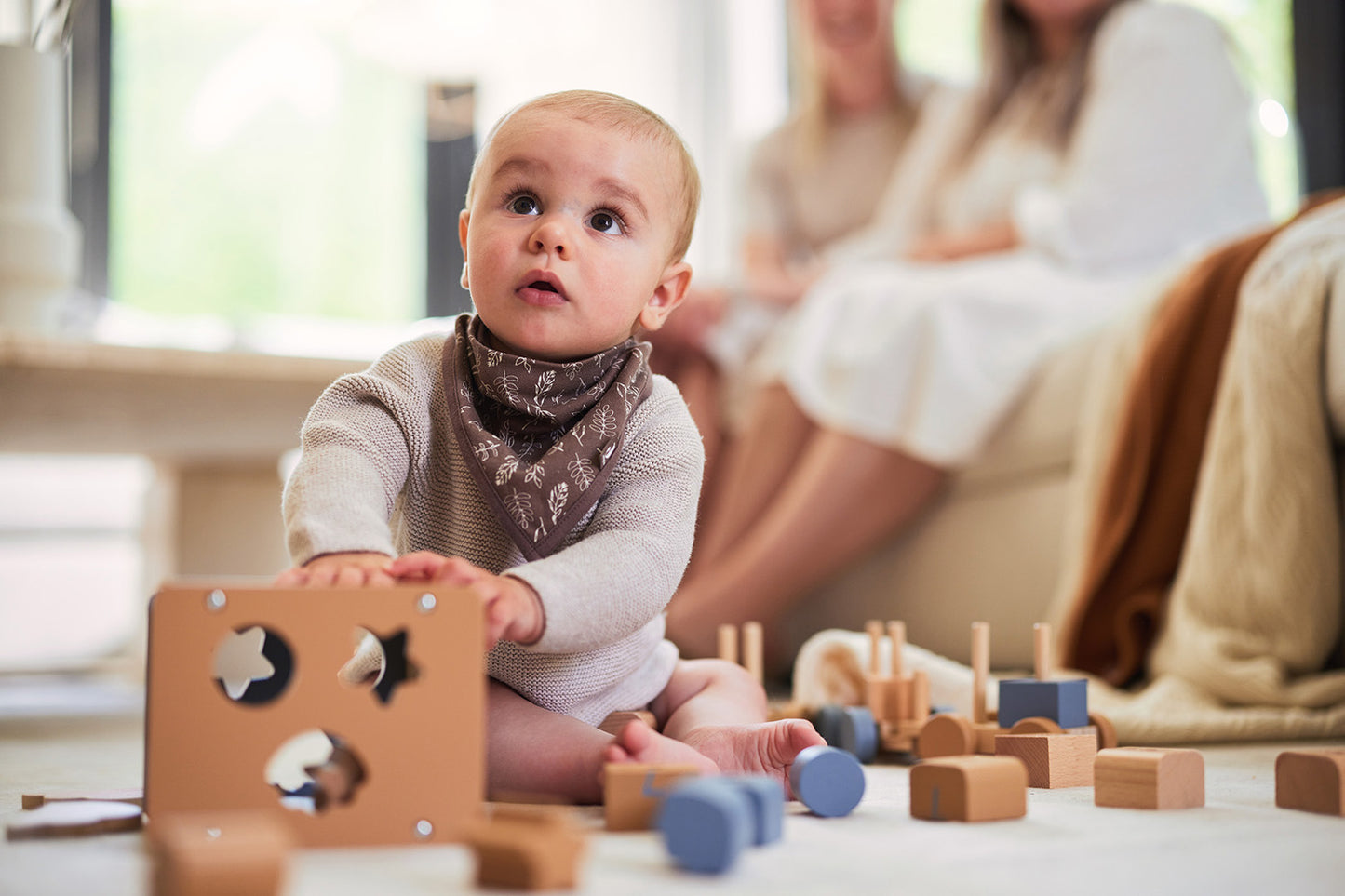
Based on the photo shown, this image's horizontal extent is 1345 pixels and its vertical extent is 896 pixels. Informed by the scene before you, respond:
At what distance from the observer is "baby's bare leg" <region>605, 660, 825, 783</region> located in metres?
0.69

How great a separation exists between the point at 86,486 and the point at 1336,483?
2.57 meters

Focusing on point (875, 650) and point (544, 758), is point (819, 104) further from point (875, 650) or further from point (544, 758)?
point (544, 758)

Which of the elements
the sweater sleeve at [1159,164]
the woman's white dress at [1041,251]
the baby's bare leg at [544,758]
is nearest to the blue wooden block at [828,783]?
the baby's bare leg at [544,758]

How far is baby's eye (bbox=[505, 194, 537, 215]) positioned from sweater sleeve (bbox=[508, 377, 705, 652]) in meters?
0.14

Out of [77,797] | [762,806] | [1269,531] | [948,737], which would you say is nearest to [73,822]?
[77,797]

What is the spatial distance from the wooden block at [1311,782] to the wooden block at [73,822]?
2.05ft

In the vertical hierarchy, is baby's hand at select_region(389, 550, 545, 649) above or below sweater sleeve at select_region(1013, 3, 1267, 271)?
below

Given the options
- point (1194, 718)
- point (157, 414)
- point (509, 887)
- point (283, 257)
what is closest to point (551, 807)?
point (509, 887)

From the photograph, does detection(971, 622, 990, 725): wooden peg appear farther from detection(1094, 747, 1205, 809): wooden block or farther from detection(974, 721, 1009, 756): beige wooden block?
detection(1094, 747, 1205, 809): wooden block

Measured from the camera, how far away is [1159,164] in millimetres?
1956

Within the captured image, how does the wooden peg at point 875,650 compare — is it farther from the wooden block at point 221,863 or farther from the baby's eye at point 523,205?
the wooden block at point 221,863

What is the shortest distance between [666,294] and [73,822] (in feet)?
1.64

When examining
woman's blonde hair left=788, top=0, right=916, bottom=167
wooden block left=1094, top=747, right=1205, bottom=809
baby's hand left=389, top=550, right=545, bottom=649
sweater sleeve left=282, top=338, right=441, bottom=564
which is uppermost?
woman's blonde hair left=788, top=0, right=916, bottom=167

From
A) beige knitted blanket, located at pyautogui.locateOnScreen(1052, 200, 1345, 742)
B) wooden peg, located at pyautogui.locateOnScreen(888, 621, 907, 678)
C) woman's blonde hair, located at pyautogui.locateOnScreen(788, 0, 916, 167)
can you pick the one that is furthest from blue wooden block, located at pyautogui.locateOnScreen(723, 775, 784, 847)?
woman's blonde hair, located at pyautogui.locateOnScreen(788, 0, 916, 167)
